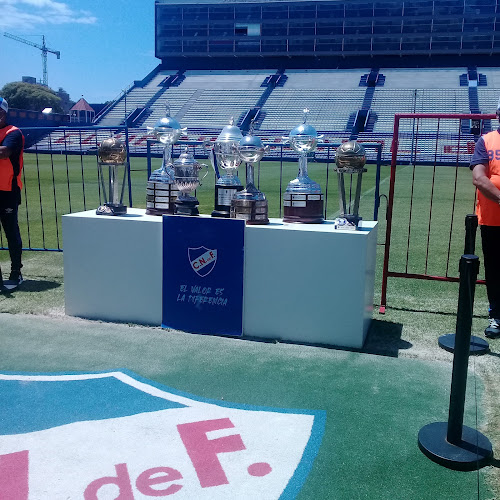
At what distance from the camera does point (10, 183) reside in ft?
18.5

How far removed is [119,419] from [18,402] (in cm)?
66

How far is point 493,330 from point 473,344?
34 centimetres

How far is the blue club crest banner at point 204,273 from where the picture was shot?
432cm

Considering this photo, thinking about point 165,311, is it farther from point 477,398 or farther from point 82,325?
point 477,398

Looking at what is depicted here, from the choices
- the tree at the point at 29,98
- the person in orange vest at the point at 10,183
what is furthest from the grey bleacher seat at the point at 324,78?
the person in orange vest at the point at 10,183

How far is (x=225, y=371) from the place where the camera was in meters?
3.75

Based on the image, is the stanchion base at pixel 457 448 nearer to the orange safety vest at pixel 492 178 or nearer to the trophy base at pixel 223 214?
the orange safety vest at pixel 492 178

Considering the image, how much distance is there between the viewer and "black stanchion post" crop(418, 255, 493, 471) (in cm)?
267

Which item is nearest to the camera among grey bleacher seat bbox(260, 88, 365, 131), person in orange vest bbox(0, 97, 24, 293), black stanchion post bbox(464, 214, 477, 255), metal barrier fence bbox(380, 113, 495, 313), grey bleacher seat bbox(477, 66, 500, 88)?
black stanchion post bbox(464, 214, 477, 255)

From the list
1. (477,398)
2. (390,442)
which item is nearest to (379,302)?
(477,398)

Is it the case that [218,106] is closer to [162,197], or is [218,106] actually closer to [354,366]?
[162,197]

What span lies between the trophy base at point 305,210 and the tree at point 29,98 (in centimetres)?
7642

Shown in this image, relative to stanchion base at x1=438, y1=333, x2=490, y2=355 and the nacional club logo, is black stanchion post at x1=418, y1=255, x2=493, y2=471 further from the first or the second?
the nacional club logo

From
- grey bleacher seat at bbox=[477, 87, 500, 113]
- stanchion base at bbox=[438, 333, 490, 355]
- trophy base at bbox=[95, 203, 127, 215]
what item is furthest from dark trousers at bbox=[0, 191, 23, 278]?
grey bleacher seat at bbox=[477, 87, 500, 113]
